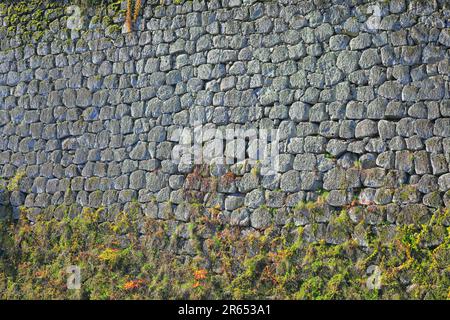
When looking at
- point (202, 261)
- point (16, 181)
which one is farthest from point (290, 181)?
point (16, 181)

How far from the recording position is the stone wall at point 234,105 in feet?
31.4

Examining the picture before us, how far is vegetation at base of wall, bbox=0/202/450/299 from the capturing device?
9203 mm

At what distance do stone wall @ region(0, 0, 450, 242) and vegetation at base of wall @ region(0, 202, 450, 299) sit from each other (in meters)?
0.22

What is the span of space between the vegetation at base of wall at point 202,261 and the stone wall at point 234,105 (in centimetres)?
22

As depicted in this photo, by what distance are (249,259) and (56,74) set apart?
405cm

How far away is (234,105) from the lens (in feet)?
34.6

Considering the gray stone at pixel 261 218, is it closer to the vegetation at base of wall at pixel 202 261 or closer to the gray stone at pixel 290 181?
the vegetation at base of wall at pixel 202 261

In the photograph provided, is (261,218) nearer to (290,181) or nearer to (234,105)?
(290,181)

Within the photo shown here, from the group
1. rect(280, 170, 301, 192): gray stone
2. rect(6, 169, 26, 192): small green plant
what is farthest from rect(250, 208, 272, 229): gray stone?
rect(6, 169, 26, 192): small green plant

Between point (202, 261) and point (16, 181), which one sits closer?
point (202, 261)

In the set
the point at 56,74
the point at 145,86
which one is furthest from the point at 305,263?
the point at 56,74

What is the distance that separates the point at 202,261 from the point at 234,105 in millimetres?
1900

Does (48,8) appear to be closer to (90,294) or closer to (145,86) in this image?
(145,86)

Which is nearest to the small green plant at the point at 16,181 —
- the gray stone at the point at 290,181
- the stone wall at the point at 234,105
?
the stone wall at the point at 234,105
